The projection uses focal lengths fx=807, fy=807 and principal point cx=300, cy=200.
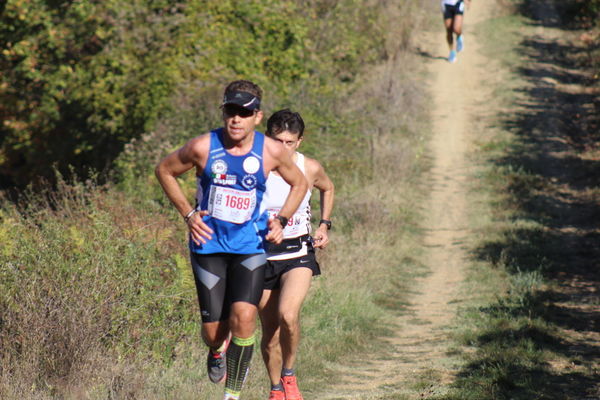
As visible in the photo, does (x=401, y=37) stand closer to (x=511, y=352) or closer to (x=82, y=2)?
(x=82, y=2)

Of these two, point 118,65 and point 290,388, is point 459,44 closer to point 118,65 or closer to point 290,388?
point 118,65

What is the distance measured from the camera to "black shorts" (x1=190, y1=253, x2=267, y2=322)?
5484 mm

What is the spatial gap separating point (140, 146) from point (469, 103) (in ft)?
33.2

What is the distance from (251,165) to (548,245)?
904 centimetres

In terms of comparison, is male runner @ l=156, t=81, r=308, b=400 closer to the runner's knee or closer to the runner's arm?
the runner's knee

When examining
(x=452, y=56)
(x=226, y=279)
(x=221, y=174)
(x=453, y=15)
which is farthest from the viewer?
(x=452, y=56)

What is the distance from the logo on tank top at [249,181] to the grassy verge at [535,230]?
2.95 m

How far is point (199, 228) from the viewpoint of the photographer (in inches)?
211

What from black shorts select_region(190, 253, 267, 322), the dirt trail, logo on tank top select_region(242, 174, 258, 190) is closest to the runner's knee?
black shorts select_region(190, 253, 267, 322)

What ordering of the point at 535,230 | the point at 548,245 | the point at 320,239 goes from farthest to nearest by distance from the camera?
the point at 535,230, the point at 548,245, the point at 320,239

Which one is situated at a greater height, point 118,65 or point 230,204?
point 230,204

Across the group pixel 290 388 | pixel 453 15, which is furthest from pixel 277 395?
pixel 453 15

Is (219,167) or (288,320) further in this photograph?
(288,320)

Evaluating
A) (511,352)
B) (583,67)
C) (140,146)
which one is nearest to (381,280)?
(511,352)
